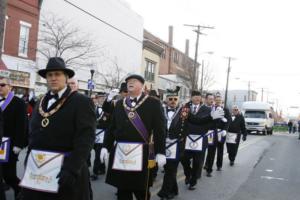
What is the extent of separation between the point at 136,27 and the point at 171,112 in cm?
3714

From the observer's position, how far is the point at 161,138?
19.9 feet

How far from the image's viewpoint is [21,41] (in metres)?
25.9

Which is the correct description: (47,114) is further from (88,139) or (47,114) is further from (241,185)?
(241,185)

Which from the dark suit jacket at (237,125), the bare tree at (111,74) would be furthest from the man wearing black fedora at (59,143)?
the bare tree at (111,74)

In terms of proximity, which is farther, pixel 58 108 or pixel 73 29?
pixel 73 29

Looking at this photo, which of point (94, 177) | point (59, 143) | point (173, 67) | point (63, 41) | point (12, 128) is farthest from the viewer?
point (173, 67)

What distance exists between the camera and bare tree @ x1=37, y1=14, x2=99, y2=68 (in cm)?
2756

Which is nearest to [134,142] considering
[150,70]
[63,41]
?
[63,41]

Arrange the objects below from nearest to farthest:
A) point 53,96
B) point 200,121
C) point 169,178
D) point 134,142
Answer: point 53,96, point 134,142, point 169,178, point 200,121

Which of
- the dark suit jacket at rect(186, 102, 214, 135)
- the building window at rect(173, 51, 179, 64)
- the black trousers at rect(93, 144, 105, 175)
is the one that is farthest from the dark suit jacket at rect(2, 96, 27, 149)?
the building window at rect(173, 51, 179, 64)

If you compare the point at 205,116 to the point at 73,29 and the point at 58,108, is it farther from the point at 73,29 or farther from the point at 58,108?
the point at 73,29

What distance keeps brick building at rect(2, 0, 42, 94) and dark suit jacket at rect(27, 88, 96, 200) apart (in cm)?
2113

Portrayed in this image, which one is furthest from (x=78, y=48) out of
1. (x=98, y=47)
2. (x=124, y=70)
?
(x=124, y=70)

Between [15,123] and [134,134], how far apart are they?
6.55 ft
